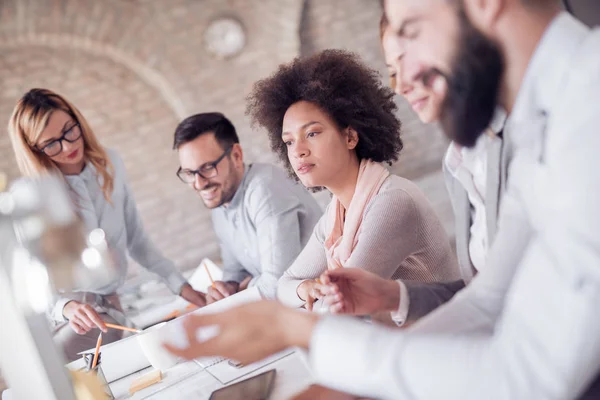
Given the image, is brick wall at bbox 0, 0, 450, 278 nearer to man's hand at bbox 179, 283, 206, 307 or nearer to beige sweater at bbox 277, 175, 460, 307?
man's hand at bbox 179, 283, 206, 307

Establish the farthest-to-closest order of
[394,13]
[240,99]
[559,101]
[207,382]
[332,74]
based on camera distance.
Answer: [240,99] → [332,74] → [207,382] → [394,13] → [559,101]

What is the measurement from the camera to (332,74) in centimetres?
118

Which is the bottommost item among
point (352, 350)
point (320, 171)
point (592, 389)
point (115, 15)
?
point (592, 389)

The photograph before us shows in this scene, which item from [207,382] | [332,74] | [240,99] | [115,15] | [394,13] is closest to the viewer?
[394,13]

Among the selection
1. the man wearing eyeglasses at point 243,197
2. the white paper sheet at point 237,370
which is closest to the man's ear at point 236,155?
the man wearing eyeglasses at point 243,197

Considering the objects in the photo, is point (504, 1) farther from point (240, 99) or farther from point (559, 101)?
point (240, 99)

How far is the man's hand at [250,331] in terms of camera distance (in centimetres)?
58

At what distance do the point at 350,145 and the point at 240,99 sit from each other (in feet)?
7.36

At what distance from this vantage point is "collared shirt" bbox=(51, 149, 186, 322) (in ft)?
5.83

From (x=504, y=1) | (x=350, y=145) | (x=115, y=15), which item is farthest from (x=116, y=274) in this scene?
(x=115, y=15)

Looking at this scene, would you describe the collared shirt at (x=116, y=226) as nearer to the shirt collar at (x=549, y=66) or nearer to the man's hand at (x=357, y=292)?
the man's hand at (x=357, y=292)

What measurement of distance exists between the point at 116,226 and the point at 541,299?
162 cm

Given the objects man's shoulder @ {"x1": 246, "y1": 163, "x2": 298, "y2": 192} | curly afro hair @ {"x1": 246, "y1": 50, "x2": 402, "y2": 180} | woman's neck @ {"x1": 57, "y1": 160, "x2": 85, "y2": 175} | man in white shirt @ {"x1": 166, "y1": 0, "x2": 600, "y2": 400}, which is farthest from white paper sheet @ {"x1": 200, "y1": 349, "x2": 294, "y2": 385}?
woman's neck @ {"x1": 57, "y1": 160, "x2": 85, "y2": 175}

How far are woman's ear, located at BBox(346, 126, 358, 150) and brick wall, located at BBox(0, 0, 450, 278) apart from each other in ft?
5.70
